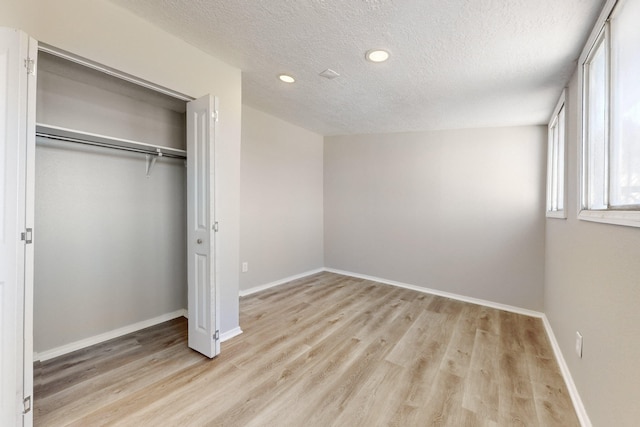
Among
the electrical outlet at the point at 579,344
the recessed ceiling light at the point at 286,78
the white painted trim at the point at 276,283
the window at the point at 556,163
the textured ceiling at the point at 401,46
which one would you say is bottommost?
the white painted trim at the point at 276,283

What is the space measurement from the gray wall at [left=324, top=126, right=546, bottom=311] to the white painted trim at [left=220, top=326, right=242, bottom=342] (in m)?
2.51

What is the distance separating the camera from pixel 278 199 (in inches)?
160

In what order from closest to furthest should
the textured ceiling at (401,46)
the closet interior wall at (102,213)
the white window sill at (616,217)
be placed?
1. the white window sill at (616,217)
2. the textured ceiling at (401,46)
3. the closet interior wall at (102,213)

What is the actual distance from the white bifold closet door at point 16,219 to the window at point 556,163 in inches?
146

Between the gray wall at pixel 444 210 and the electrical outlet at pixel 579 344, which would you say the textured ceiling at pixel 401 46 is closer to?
the gray wall at pixel 444 210

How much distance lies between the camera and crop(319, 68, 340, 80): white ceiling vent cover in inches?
90.1

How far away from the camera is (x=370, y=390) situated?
1.83 meters

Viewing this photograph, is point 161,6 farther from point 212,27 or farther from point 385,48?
point 385,48

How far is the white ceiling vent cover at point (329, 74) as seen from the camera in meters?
2.29

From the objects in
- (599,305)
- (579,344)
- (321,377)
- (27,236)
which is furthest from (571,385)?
(27,236)

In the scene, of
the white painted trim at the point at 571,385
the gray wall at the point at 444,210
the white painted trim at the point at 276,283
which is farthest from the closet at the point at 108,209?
the gray wall at the point at 444,210

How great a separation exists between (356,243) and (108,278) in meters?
3.36

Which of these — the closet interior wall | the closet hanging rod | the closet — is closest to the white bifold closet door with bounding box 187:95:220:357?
the closet

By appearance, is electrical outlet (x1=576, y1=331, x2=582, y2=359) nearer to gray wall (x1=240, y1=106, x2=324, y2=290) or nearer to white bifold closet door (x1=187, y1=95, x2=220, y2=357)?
white bifold closet door (x1=187, y1=95, x2=220, y2=357)
